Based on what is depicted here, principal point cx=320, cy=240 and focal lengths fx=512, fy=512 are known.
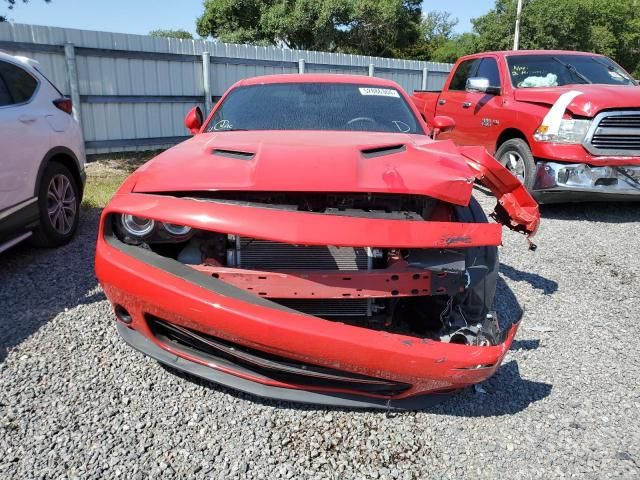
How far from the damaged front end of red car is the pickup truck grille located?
3.82 m

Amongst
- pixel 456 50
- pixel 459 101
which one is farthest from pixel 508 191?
pixel 456 50

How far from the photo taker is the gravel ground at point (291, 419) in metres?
2.12

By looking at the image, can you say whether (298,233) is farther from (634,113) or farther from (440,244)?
(634,113)

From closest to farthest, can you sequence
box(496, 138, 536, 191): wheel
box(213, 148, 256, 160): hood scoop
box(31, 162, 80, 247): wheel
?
box(213, 148, 256, 160): hood scoop < box(31, 162, 80, 247): wheel < box(496, 138, 536, 191): wheel

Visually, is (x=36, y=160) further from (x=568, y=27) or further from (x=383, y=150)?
(x=568, y=27)

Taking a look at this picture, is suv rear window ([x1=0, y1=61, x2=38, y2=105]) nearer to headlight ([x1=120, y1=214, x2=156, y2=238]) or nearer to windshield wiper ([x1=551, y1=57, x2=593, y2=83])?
headlight ([x1=120, y1=214, x2=156, y2=238])

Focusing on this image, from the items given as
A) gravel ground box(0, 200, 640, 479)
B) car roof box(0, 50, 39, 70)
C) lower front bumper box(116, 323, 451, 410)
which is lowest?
gravel ground box(0, 200, 640, 479)

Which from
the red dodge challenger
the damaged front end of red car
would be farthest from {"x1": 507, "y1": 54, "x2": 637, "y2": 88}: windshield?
the damaged front end of red car

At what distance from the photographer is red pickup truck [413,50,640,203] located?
5.61 meters

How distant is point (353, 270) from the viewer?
7.57 ft

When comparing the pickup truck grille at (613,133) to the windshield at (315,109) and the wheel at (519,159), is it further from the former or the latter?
the windshield at (315,109)

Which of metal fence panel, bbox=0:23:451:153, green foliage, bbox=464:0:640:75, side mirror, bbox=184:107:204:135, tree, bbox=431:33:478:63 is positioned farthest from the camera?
tree, bbox=431:33:478:63

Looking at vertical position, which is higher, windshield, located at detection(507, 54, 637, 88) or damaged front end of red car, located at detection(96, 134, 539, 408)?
windshield, located at detection(507, 54, 637, 88)

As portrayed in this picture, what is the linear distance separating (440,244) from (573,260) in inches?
123
